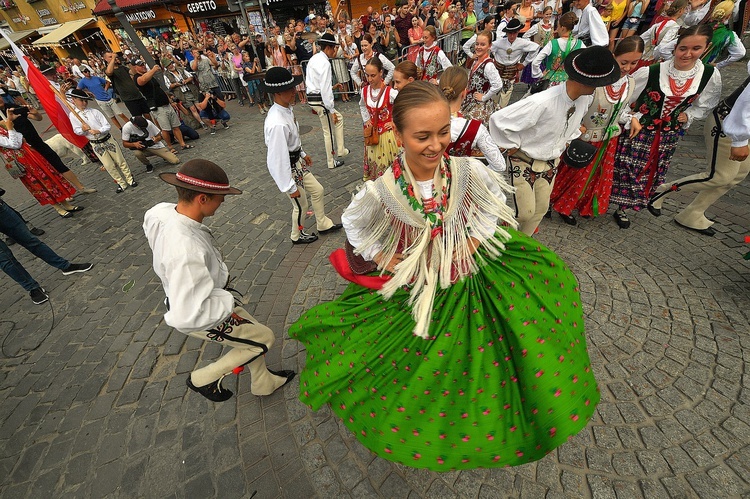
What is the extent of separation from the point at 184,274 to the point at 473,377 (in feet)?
5.97

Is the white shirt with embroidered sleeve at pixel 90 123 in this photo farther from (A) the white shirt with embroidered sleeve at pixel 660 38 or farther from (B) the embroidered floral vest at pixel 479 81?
(A) the white shirt with embroidered sleeve at pixel 660 38

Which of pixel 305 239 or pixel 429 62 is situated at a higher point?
pixel 429 62

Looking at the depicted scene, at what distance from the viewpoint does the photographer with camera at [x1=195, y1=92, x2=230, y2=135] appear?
35.5 feet

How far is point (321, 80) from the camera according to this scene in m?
6.88

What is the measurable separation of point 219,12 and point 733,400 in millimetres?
29032

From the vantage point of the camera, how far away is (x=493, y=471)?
8.01 ft

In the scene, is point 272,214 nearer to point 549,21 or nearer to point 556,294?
point 556,294

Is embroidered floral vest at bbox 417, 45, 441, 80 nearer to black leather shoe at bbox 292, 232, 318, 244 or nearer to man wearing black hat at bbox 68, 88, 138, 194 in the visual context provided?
black leather shoe at bbox 292, 232, 318, 244

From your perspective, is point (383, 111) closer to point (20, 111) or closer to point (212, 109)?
point (20, 111)

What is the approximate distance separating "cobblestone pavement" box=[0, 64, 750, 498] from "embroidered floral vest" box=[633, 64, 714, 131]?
4.07ft

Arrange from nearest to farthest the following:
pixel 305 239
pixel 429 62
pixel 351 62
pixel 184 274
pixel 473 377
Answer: pixel 473 377, pixel 184 274, pixel 305 239, pixel 429 62, pixel 351 62

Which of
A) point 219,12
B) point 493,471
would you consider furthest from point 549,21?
point 219,12

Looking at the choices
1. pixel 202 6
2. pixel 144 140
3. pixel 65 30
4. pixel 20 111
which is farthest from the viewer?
pixel 65 30

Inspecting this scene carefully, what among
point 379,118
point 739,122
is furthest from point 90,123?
point 739,122
